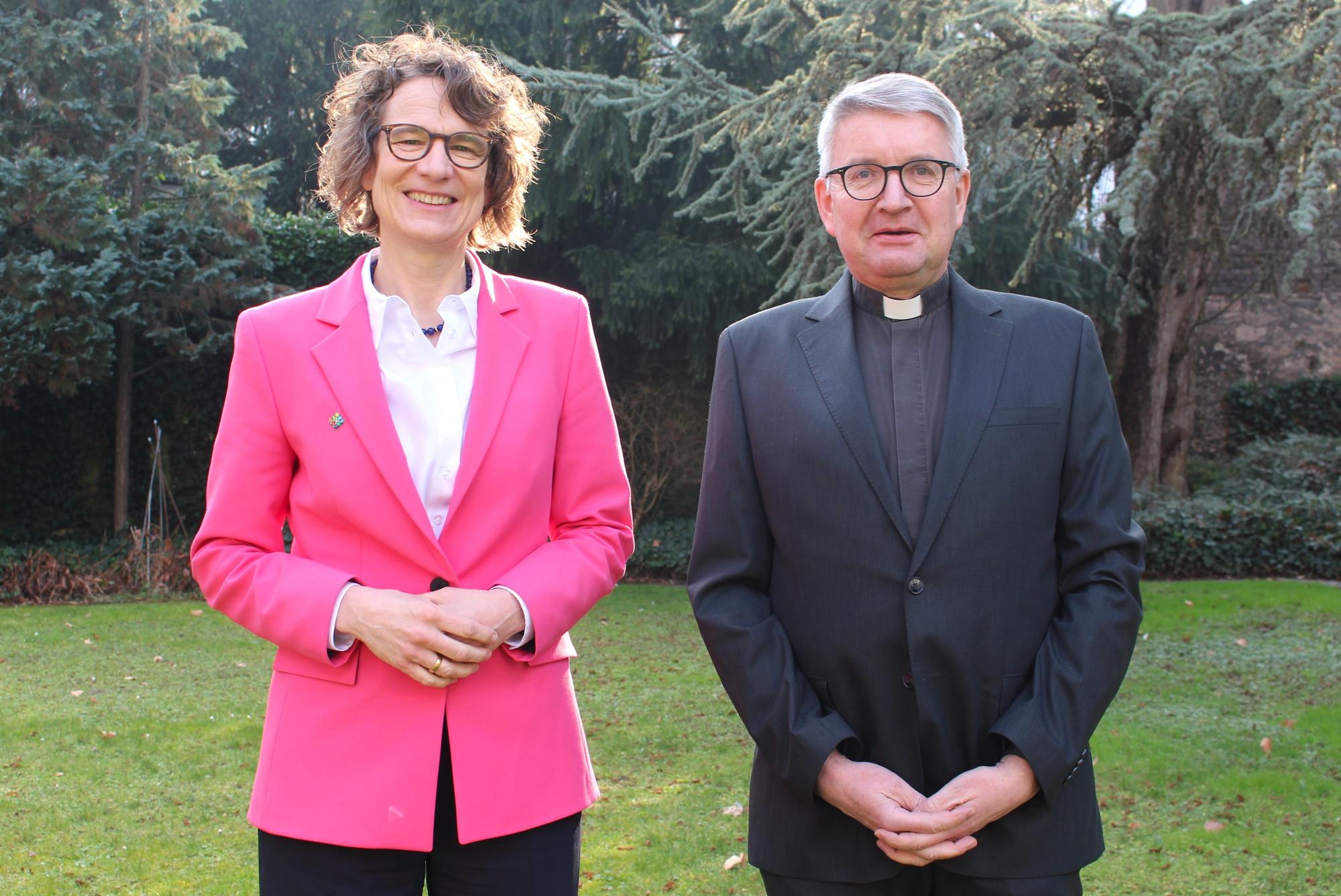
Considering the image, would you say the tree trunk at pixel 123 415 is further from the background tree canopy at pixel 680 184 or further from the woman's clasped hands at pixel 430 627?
the woman's clasped hands at pixel 430 627

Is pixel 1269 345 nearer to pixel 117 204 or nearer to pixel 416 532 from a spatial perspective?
pixel 117 204

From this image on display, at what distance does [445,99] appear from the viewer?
7.23ft

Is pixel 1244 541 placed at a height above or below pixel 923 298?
below

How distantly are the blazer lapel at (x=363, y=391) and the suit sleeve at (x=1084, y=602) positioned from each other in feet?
3.57

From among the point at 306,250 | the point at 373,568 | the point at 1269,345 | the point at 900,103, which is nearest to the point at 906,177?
the point at 900,103

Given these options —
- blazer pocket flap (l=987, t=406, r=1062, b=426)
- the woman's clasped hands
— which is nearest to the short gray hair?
blazer pocket flap (l=987, t=406, r=1062, b=426)

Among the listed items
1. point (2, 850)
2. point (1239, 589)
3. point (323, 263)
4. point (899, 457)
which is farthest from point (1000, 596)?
point (323, 263)

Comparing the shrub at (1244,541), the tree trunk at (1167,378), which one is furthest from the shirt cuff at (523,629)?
the tree trunk at (1167,378)

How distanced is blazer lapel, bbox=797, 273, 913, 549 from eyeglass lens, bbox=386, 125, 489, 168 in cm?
73

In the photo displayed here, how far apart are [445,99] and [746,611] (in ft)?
3.66

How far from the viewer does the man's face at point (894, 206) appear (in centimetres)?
211

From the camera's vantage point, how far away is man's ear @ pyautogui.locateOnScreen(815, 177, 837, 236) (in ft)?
7.23

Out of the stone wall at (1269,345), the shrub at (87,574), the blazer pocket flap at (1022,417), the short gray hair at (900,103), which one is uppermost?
the short gray hair at (900,103)

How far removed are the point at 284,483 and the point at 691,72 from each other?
9.58 meters
